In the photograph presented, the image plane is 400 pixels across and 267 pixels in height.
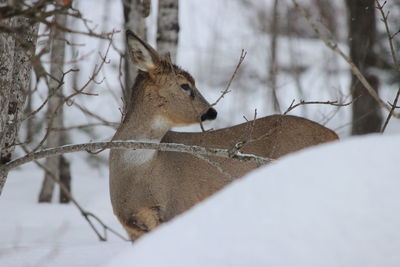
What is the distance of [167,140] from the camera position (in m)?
5.84

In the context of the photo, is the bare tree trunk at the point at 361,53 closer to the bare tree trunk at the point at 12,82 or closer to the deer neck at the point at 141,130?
the deer neck at the point at 141,130

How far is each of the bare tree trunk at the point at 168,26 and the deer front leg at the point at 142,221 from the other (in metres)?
2.50

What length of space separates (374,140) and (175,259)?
0.91m

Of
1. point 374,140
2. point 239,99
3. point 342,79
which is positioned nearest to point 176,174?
point 374,140

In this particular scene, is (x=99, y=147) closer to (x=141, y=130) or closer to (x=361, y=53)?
(x=141, y=130)

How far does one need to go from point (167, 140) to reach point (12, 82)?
5.58ft

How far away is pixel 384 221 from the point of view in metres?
2.43

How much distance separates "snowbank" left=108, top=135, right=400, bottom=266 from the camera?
2367 mm

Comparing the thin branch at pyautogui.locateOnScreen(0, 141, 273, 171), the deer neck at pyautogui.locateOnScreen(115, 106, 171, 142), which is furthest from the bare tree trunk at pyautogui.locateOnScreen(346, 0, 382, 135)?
the thin branch at pyautogui.locateOnScreen(0, 141, 273, 171)

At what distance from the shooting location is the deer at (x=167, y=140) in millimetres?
5449

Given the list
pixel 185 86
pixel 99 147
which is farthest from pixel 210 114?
pixel 99 147

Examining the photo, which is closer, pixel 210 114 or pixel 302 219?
pixel 302 219

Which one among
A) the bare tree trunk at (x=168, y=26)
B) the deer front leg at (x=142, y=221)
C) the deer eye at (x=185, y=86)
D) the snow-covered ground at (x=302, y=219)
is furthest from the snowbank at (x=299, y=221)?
the bare tree trunk at (x=168, y=26)

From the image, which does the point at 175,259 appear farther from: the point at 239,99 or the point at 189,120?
the point at 239,99
